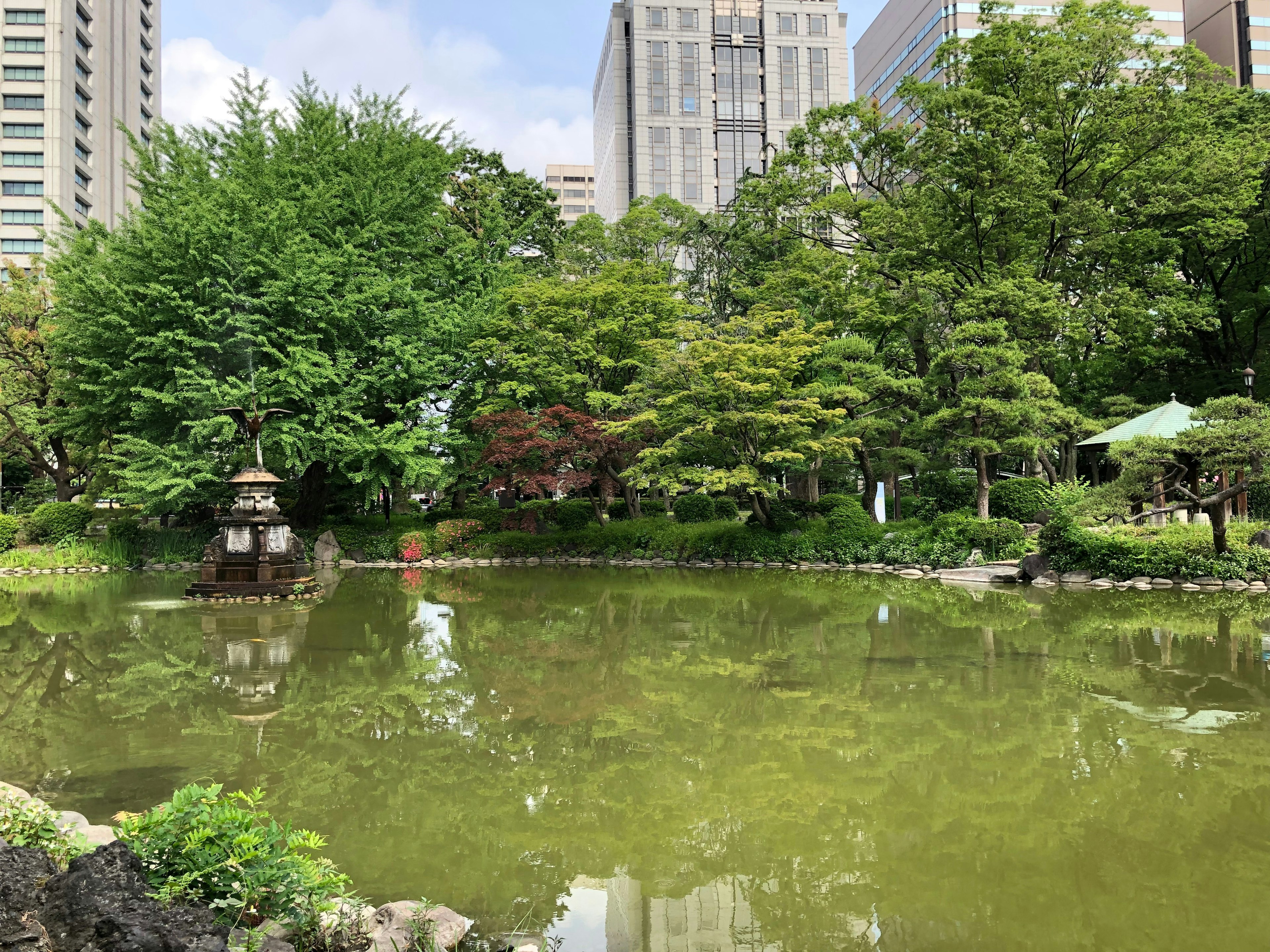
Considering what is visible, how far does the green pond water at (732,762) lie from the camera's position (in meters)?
3.45

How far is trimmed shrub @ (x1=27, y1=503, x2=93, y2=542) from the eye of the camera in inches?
777

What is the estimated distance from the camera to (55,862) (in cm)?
303

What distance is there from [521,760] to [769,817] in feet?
5.82

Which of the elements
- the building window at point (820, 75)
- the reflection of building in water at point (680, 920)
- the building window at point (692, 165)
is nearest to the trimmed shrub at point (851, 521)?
the reflection of building in water at point (680, 920)

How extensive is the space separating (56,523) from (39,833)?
67.9ft

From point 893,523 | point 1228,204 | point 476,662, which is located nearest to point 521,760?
point 476,662

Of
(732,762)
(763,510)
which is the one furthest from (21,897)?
(763,510)

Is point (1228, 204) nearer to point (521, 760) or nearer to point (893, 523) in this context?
point (893, 523)

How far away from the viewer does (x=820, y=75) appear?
55031 millimetres

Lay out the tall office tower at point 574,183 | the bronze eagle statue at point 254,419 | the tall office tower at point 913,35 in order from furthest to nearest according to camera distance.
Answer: the tall office tower at point 574,183 < the tall office tower at point 913,35 < the bronze eagle statue at point 254,419

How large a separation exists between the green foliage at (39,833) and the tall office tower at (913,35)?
46.4 meters

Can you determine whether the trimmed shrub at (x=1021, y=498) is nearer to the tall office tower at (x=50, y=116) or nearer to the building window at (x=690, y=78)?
the building window at (x=690, y=78)

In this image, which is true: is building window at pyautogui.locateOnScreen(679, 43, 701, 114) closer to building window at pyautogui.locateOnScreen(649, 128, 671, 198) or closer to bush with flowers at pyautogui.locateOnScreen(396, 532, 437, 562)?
building window at pyautogui.locateOnScreen(649, 128, 671, 198)

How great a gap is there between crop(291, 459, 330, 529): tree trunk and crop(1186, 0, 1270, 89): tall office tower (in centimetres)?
5055
